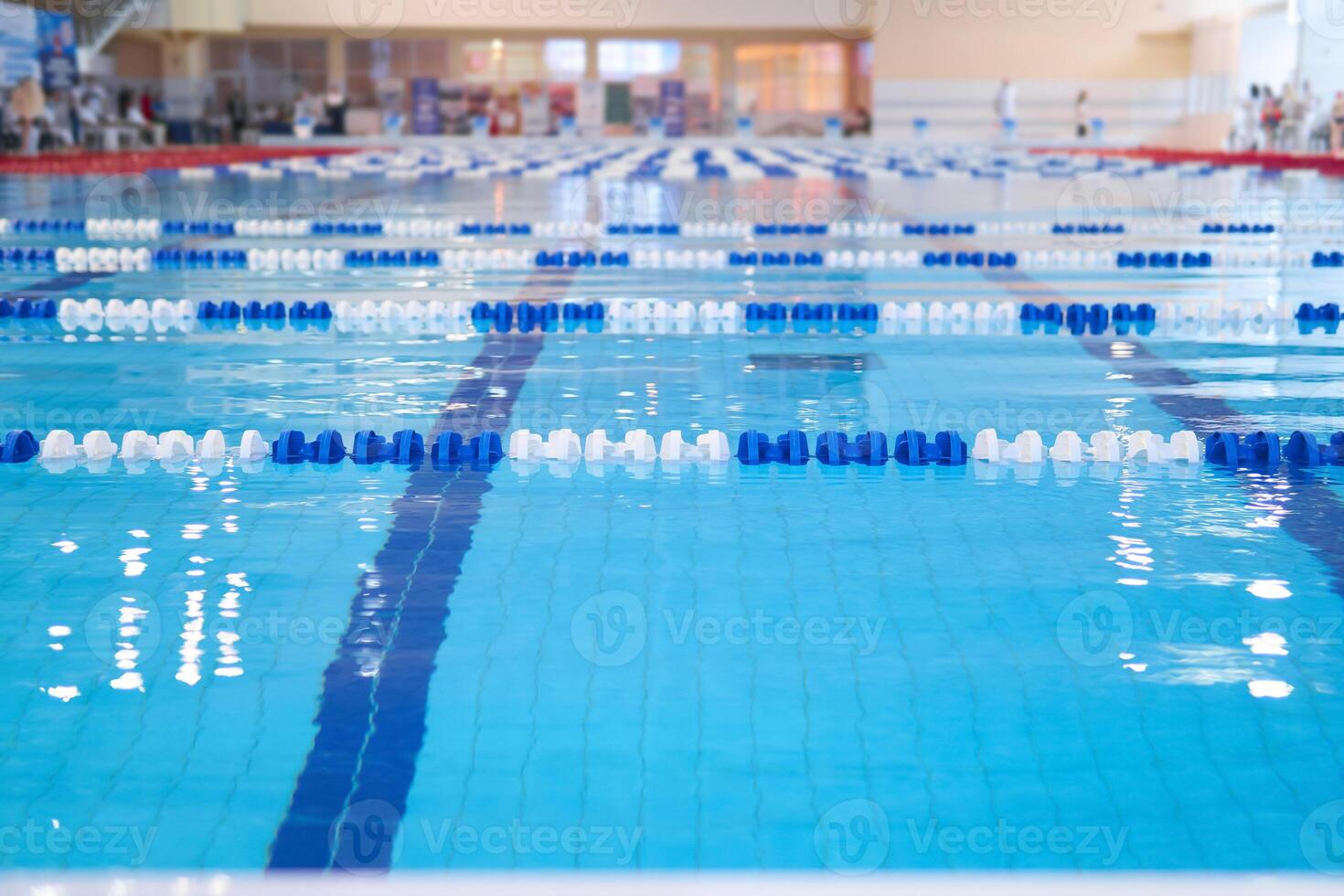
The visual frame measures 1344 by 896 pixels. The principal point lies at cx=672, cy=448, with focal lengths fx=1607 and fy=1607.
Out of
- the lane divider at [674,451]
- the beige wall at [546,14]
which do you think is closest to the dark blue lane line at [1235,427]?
the lane divider at [674,451]

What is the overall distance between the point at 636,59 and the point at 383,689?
108ft

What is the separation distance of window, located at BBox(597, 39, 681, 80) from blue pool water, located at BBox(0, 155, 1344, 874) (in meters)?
30.3

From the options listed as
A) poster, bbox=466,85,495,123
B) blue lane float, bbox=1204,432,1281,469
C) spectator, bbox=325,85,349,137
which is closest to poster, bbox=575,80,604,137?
poster, bbox=466,85,495,123

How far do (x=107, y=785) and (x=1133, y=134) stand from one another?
3247 cm

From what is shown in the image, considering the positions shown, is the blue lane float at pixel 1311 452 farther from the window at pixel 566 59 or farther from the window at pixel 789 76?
the window at pixel 566 59

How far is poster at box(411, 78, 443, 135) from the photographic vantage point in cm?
3381

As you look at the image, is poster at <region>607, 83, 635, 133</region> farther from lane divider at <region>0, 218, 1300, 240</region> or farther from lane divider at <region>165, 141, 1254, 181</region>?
lane divider at <region>0, 218, 1300, 240</region>

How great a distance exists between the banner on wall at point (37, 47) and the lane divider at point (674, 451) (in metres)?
18.8

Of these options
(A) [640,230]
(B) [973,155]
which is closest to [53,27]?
(B) [973,155]

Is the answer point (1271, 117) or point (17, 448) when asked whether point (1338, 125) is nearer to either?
point (1271, 117)

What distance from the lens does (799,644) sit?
270 centimetres

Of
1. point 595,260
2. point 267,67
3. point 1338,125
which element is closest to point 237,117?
point 267,67

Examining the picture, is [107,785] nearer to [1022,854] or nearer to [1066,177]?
[1022,854]

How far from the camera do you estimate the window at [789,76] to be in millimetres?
34344
